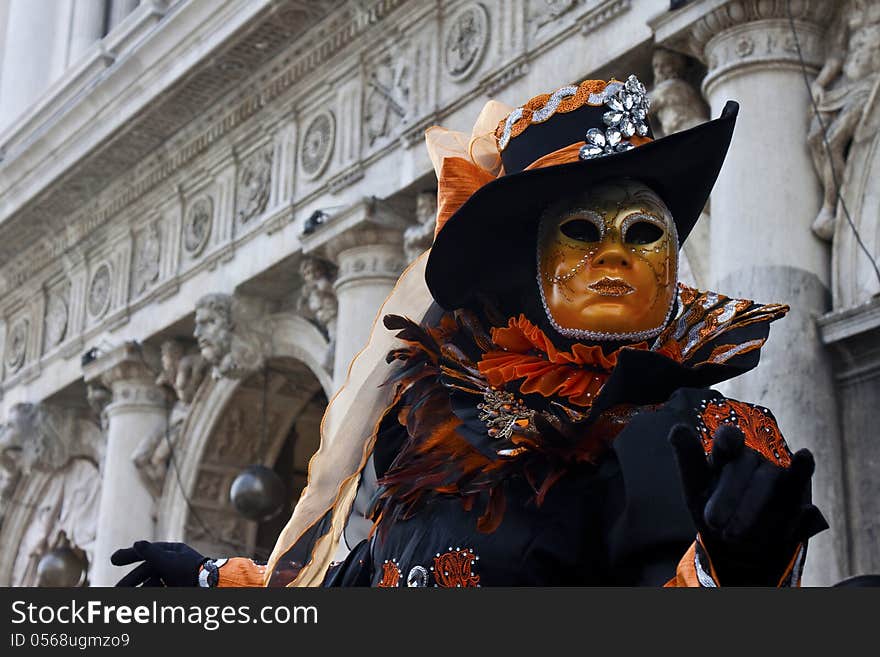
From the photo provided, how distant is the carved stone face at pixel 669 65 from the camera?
25.1ft

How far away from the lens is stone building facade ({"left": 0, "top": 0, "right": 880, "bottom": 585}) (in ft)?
22.0

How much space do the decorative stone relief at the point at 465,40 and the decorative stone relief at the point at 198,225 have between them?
9.28ft

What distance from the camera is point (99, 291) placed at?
13102 millimetres

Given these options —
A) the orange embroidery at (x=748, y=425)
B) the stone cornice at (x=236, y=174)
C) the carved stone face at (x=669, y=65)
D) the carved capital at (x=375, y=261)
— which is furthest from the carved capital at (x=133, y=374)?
the orange embroidery at (x=748, y=425)

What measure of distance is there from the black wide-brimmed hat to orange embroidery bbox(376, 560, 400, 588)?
479mm

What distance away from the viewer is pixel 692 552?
2.22 meters

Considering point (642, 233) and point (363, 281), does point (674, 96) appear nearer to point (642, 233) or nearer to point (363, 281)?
point (363, 281)

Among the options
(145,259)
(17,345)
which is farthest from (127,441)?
(17,345)

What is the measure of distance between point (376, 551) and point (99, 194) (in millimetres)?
10510

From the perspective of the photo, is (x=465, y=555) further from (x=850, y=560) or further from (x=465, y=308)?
(x=850, y=560)

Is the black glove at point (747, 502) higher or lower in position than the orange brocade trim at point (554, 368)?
lower

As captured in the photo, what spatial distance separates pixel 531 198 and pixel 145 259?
9831 mm

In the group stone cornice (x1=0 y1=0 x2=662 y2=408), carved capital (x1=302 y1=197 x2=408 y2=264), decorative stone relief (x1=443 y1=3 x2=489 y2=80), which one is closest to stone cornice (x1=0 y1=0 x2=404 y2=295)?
stone cornice (x1=0 y1=0 x2=662 y2=408)

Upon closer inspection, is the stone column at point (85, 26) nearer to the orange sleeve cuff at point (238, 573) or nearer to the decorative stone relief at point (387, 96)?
the decorative stone relief at point (387, 96)
